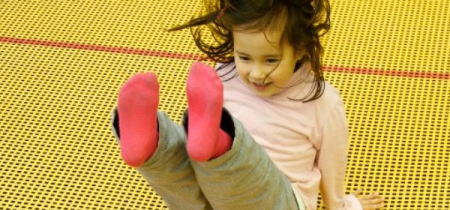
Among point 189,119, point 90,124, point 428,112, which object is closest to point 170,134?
point 189,119

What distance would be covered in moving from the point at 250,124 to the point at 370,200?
1.42 feet

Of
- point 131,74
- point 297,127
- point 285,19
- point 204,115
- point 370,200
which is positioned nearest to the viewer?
point 204,115

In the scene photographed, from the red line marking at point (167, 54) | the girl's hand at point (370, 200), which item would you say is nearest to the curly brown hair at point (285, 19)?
the girl's hand at point (370, 200)

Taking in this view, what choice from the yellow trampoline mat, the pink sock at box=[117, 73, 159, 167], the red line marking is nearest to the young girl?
the pink sock at box=[117, 73, 159, 167]

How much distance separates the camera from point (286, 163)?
1.73 meters

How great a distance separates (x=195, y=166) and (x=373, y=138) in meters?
0.80

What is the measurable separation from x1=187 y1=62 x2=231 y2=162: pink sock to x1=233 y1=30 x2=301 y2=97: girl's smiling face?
16cm

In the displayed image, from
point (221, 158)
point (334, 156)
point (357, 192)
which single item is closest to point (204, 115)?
point (221, 158)

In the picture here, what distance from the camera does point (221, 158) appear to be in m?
1.46

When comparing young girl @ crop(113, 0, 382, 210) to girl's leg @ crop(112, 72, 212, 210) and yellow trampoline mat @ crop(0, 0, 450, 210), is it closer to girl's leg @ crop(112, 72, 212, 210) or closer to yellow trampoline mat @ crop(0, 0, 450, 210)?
girl's leg @ crop(112, 72, 212, 210)

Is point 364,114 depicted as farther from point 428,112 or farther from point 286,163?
point 286,163

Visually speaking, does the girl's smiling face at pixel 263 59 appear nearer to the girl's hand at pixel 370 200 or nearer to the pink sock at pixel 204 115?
the pink sock at pixel 204 115

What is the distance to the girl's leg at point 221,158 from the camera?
56.5 inches

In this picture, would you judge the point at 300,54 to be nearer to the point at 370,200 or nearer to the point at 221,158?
the point at 221,158
